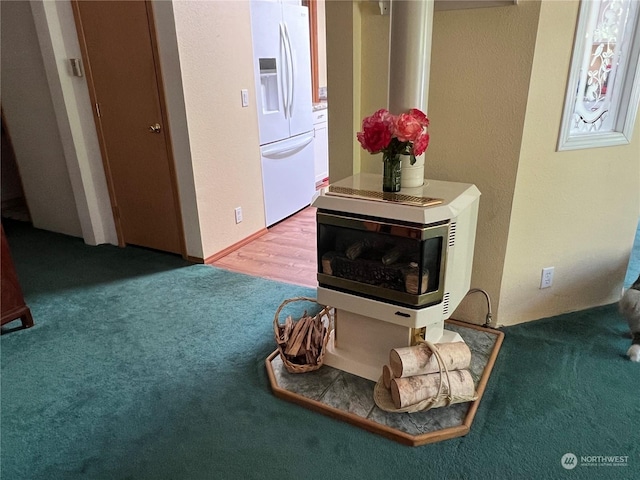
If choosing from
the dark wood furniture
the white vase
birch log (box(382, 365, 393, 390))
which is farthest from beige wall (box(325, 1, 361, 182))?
the dark wood furniture

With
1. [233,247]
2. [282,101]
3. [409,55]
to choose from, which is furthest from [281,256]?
[409,55]

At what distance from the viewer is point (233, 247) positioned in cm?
352

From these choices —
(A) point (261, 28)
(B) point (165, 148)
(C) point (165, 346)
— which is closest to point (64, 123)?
(B) point (165, 148)

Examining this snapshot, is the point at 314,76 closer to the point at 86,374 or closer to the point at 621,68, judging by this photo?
the point at 621,68

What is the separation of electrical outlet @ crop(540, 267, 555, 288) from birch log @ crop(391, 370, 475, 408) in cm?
86

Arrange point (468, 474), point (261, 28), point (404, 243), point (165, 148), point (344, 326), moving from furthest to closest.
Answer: point (261, 28), point (165, 148), point (344, 326), point (404, 243), point (468, 474)

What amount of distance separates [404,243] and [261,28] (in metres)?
2.44

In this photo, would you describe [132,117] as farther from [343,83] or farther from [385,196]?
[385,196]

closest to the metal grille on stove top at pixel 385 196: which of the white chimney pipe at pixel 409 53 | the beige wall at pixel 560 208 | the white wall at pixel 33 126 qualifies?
the white chimney pipe at pixel 409 53

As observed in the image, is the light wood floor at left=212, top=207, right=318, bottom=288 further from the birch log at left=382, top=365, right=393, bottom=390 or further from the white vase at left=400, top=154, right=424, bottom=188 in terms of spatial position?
the white vase at left=400, top=154, right=424, bottom=188

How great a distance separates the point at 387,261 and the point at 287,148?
2355 millimetres

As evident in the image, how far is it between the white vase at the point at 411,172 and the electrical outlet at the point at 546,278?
3.08 ft

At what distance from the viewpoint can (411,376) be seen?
1760mm

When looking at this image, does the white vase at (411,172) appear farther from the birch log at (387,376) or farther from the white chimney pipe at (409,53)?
the birch log at (387,376)
